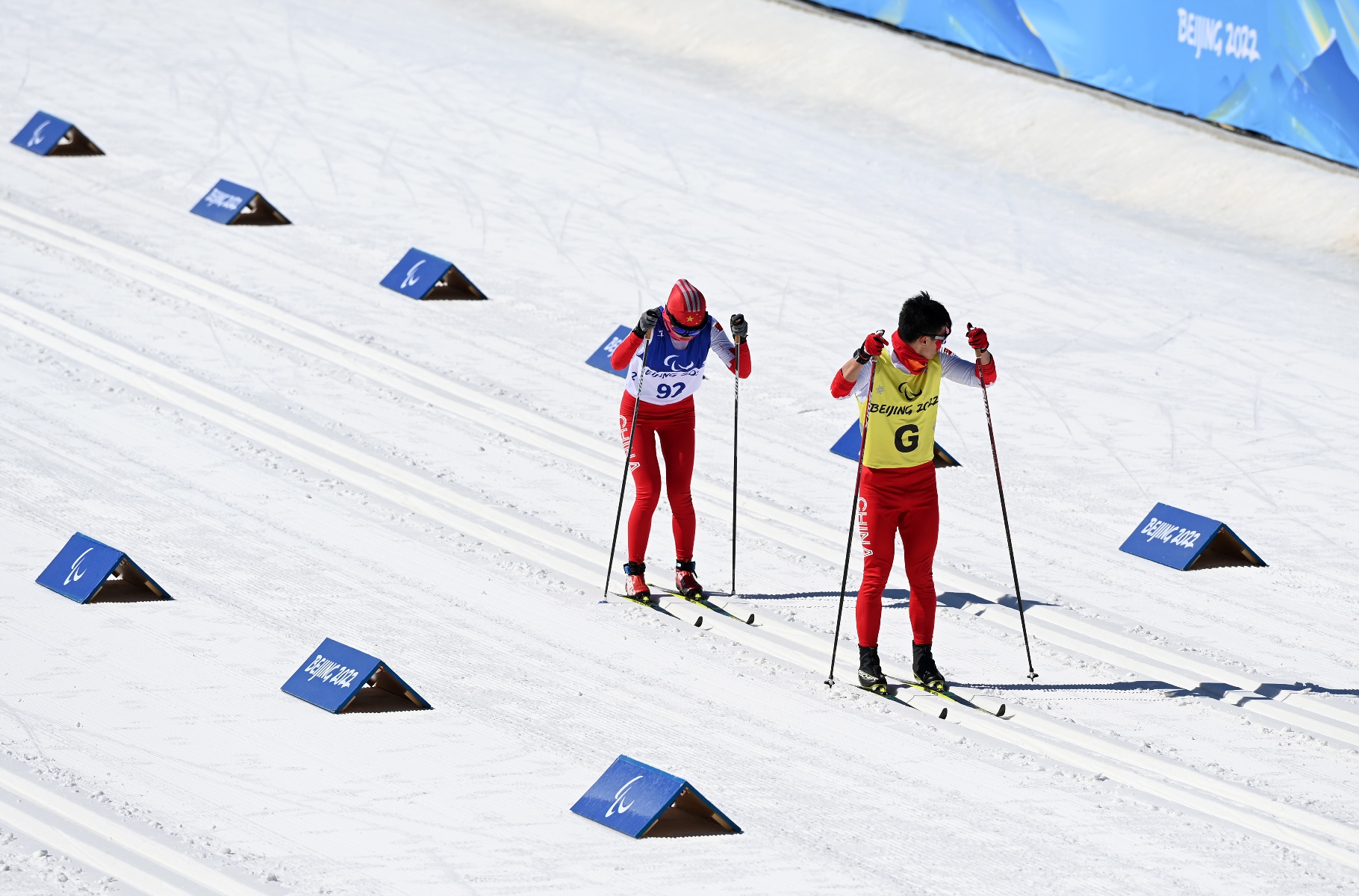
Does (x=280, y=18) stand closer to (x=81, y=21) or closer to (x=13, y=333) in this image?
(x=81, y=21)

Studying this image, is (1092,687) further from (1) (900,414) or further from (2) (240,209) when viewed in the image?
(2) (240,209)

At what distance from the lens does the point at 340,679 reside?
7.21m

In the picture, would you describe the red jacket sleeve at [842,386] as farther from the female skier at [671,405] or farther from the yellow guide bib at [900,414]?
the female skier at [671,405]

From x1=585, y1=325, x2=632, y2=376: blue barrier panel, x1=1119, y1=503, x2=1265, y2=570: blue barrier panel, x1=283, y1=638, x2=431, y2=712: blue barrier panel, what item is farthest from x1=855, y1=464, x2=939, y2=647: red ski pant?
x1=585, y1=325, x2=632, y2=376: blue barrier panel

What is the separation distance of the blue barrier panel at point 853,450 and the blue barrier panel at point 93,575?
440 cm

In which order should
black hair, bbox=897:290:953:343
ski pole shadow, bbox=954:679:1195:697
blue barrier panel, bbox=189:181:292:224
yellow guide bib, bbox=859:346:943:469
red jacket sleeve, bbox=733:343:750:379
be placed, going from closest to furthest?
black hair, bbox=897:290:953:343
yellow guide bib, bbox=859:346:943:469
ski pole shadow, bbox=954:679:1195:697
red jacket sleeve, bbox=733:343:750:379
blue barrier panel, bbox=189:181:292:224

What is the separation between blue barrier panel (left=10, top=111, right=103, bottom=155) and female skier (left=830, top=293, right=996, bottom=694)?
408 inches

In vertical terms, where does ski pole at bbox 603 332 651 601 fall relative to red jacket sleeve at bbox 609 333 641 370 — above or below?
below

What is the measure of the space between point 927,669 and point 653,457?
1.77 metres

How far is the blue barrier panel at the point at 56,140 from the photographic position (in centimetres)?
1524

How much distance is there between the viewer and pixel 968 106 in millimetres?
17641

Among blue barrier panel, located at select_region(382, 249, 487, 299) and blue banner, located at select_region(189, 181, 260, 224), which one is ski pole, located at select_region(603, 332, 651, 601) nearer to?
blue barrier panel, located at select_region(382, 249, 487, 299)

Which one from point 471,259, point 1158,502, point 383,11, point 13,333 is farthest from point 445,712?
point 383,11

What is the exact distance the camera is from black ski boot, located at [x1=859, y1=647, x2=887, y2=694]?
24.8 feet
